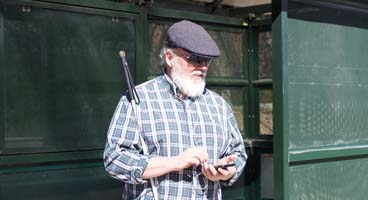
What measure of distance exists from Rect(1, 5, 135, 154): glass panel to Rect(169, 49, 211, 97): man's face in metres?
1.06

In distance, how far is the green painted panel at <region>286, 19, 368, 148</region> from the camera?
3.21m

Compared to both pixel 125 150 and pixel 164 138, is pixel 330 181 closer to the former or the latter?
pixel 164 138

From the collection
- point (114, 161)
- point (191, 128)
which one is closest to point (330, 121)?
point (191, 128)

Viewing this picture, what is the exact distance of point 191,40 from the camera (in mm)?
2316

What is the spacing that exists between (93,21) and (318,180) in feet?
5.30

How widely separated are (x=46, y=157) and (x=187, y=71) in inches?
46.5

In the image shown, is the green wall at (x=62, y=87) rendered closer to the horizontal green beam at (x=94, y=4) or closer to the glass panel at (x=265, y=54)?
the horizontal green beam at (x=94, y=4)

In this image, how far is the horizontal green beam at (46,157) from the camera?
2999mm

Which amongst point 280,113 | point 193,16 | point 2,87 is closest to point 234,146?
point 280,113

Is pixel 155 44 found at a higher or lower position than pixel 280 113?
higher

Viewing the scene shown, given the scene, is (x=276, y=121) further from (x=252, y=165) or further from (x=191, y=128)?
(x=252, y=165)

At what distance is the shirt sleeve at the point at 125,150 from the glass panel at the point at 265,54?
219cm

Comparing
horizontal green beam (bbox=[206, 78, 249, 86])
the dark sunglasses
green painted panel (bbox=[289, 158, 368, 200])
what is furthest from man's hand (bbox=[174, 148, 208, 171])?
horizontal green beam (bbox=[206, 78, 249, 86])

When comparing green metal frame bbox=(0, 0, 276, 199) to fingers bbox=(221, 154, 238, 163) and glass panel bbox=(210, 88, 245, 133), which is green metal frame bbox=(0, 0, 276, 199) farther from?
fingers bbox=(221, 154, 238, 163)
